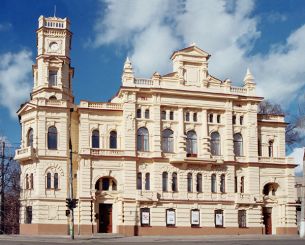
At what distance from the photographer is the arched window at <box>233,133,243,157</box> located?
68.9 meters

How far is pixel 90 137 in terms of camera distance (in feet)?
211

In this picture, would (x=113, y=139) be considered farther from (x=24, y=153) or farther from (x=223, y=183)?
(x=223, y=183)

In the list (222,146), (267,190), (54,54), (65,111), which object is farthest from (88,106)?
(267,190)

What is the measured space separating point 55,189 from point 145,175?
950cm

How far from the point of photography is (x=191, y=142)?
220ft

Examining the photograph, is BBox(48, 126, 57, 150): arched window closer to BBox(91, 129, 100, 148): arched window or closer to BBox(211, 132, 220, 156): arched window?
BBox(91, 129, 100, 148): arched window

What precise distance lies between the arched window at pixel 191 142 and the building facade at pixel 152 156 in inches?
4.3

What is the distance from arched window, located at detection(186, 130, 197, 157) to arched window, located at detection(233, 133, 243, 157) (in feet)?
15.9

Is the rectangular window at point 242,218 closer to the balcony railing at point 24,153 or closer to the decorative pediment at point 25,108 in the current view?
the balcony railing at point 24,153

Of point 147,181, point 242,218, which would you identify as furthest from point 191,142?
point 242,218

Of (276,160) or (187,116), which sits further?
(276,160)

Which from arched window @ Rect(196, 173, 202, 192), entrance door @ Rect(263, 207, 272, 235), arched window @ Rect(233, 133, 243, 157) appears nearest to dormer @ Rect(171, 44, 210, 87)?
arched window @ Rect(233, 133, 243, 157)

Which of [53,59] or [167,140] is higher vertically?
[53,59]

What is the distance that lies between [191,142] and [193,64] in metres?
8.71
